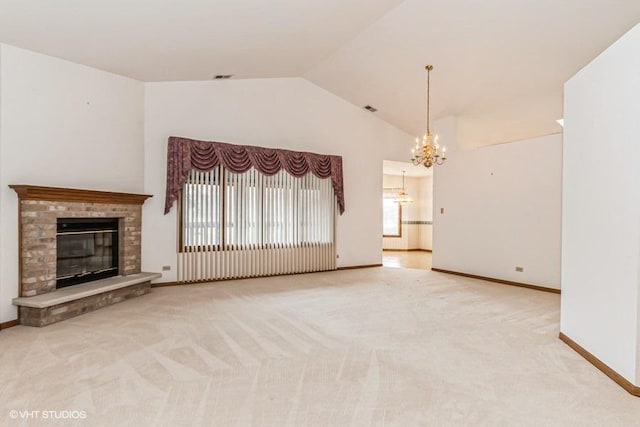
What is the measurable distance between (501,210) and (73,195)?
276 inches

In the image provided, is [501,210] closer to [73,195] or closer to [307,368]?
[307,368]

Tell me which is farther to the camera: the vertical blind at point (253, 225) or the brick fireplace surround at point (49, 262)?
the vertical blind at point (253, 225)

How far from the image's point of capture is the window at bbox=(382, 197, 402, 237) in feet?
43.4

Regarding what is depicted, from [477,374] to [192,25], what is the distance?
15.7 ft

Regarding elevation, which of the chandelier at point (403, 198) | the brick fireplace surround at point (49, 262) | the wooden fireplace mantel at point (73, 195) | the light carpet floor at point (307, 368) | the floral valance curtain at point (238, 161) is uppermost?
the floral valance curtain at point (238, 161)

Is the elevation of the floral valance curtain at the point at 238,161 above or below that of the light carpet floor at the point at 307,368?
above

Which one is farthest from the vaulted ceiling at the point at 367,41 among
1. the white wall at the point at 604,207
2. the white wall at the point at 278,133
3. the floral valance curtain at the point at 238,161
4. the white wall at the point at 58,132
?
the white wall at the point at 604,207

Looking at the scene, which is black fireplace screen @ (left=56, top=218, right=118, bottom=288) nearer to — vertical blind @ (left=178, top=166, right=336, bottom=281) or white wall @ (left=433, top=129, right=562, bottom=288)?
vertical blind @ (left=178, top=166, right=336, bottom=281)

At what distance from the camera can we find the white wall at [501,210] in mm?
6234

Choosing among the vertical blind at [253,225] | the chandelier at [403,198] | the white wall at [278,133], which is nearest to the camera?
the white wall at [278,133]

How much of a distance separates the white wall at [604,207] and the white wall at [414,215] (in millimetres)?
9315

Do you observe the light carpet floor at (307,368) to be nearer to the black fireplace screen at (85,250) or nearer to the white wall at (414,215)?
the black fireplace screen at (85,250)

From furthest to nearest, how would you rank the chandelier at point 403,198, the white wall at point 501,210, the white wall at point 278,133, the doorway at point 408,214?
the doorway at point 408,214 → the chandelier at point 403,198 → the white wall at point 278,133 → the white wall at point 501,210

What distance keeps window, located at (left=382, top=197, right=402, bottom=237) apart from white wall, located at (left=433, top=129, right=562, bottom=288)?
4.78 meters
